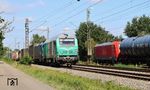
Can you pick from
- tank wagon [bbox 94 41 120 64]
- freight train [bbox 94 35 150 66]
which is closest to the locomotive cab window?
freight train [bbox 94 35 150 66]

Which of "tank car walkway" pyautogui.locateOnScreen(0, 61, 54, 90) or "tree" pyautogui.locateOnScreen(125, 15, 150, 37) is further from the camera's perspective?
"tree" pyautogui.locateOnScreen(125, 15, 150, 37)

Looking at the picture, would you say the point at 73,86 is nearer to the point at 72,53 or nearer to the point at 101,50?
the point at 72,53

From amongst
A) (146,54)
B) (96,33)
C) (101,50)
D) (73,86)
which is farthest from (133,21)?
(73,86)

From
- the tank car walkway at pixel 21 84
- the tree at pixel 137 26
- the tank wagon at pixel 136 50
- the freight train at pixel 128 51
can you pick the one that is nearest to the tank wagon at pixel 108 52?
the freight train at pixel 128 51

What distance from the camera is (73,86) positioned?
62.6ft

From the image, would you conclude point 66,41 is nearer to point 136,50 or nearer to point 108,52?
point 136,50

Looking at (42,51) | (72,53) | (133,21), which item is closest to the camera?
(72,53)

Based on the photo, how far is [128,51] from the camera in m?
49.2

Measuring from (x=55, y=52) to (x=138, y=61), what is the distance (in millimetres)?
9161

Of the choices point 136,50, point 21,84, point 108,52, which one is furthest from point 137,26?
point 21,84

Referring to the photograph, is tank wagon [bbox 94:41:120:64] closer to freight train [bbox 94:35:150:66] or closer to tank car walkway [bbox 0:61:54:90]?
freight train [bbox 94:35:150:66]

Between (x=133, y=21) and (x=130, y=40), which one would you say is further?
(x=133, y=21)

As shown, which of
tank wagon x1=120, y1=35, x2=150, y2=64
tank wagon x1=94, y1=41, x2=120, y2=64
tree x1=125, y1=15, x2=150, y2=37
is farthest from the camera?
tree x1=125, y1=15, x2=150, y2=37

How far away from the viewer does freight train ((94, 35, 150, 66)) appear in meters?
43.9
